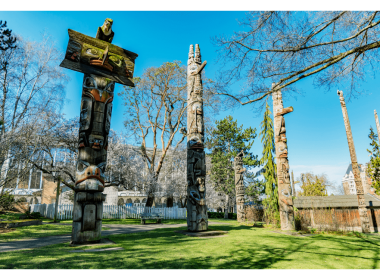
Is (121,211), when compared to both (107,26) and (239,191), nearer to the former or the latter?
(239,191)

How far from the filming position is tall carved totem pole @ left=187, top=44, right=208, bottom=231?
28.9ft

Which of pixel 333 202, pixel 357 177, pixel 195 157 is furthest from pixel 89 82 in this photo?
pixel 333 202

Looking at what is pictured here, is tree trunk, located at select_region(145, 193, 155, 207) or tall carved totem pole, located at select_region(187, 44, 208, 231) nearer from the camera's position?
tall carved totem pole, located at select_region(187, 44, 208, 231)

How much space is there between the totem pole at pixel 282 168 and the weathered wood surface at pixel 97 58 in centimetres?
680

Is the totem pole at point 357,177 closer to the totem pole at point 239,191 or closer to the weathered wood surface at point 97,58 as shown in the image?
the totem pole at point 239,191

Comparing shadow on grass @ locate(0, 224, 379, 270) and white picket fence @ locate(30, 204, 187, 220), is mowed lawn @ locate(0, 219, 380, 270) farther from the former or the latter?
white picket fence @ locate(30, 204, 187, 220)

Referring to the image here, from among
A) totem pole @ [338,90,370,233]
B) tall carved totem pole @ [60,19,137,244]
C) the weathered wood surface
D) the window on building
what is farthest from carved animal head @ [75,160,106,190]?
the window on building

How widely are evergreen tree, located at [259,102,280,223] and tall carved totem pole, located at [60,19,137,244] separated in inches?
365

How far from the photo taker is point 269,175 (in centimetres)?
1327

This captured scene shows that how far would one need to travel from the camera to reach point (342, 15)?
472cm

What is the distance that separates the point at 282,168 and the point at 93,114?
Result: 28.0 feet

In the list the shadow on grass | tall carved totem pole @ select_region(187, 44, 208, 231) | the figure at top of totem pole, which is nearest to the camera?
the shadow on grass
